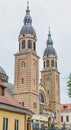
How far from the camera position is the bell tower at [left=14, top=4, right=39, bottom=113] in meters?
63.2

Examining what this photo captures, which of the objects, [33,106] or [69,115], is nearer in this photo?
[33,106]

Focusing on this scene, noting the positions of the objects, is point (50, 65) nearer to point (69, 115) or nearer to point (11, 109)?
point (69, 115)

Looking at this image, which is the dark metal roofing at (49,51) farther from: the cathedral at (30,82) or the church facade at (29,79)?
the church facade at (29,79)

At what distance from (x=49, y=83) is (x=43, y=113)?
11.8 metres

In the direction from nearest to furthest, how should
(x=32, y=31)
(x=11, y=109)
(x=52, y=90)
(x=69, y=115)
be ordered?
(x=11, y=109) → (x=32, y=31) → (x=52, y=90) → (x=69, y=115)

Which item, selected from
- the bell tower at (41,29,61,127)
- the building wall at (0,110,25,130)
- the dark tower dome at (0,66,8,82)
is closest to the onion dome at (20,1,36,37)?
the dark tower dome at (0,66,8,82)

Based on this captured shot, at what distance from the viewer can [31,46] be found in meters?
66.7

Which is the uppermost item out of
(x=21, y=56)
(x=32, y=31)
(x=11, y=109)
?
(x=32, y=31)

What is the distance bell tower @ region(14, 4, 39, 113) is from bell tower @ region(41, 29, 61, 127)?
12725 mm

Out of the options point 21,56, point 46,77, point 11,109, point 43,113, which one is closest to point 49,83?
point 46,77

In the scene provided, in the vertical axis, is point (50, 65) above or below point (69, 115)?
above

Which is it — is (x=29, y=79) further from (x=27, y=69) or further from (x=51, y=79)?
(x=51, y=79)

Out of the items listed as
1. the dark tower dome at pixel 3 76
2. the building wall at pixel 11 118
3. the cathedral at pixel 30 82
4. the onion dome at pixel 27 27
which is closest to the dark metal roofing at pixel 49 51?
the cathedral at pixel 30 82

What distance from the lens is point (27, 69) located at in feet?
212
